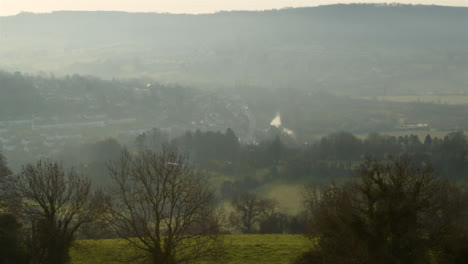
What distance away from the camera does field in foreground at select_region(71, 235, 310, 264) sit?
20.9 meters

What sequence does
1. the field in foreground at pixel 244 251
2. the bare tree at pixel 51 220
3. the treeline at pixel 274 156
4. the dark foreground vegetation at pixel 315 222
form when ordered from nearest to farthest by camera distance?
the dark foreground vegetation at pixel 315 222, the bare tree at pixel 51 220, the field in foreground at pixel 244 251, the treeline at pixel 274 156

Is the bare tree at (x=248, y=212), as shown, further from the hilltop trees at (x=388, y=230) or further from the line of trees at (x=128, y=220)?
the hilltop trees at (x=388, y=230)

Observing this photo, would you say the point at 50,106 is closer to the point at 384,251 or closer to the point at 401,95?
the point at 384,251

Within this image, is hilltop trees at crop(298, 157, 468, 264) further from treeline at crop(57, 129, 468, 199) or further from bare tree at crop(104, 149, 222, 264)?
treeline at crop(57, 129, 468, 199)

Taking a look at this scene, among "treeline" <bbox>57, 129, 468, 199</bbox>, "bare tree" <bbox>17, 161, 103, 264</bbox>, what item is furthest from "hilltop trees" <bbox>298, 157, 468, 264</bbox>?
"treeline" <bbox>57, 129, 468, 199</bbox>

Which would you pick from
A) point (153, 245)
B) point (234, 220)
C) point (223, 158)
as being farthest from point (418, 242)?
point (223, 158)

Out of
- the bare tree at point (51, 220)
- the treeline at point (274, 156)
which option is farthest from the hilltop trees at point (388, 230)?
the treeline at point (274, 156)

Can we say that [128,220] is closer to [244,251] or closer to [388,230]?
[244,251]

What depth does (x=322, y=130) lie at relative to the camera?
5197 inches

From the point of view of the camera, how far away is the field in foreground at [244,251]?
20.9 metres

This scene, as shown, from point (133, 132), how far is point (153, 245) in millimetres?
90709

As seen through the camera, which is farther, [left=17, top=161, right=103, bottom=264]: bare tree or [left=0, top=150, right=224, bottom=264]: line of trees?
[left=17, top=161, right=103, bottom=264]: bare tree

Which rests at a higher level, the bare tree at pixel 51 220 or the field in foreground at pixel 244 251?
the bare tree at pixel 51 220

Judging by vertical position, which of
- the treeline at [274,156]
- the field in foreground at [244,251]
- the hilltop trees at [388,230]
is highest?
the treeline at [274,156]
